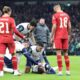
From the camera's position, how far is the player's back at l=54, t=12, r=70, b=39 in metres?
12.0

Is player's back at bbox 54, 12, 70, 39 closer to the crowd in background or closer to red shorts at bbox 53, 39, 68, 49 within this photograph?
red shorts at bbox 53, 39, 68, 49

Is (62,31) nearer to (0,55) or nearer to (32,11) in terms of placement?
(0,55)

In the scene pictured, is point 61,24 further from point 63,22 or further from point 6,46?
point 6,46

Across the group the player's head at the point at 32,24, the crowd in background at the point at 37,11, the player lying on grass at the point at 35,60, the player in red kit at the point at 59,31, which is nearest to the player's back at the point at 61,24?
the player in red kit at the point at 59,31

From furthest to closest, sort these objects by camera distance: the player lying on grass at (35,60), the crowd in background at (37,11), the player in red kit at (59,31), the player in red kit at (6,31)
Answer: the crowd in background at (37,11)
the player lying on grass at (35,60)
the player in red kit at (59,31)
the player in red kit at (6,31)

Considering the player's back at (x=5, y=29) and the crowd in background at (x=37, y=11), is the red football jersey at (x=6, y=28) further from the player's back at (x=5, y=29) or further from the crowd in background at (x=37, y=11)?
the crowd in background at (x=37, y=11)


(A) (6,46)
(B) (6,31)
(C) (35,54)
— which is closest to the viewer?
(B) (6,31)

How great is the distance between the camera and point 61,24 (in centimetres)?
1210

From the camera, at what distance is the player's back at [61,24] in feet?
39.5

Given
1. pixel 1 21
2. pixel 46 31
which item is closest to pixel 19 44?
pixel 1 21

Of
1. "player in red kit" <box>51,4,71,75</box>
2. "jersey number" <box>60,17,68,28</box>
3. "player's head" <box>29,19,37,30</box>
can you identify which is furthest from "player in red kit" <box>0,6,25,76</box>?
"jersey number" <box>60,17,68,28</box>

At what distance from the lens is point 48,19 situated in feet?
129

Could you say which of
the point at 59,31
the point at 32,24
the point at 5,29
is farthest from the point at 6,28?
the point at 59,31

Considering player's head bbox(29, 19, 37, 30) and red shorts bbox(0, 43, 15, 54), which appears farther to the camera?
player's head bbox(29, 19, 37, 30)
